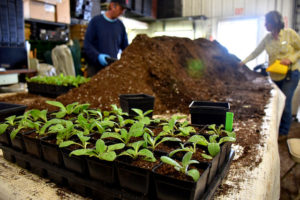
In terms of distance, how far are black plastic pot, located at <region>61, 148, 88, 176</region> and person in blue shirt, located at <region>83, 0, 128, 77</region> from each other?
2085 millimetres

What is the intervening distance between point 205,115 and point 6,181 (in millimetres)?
782

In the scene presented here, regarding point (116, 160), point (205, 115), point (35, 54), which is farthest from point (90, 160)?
point (35, 54)

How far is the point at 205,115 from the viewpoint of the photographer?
1018 millimetres

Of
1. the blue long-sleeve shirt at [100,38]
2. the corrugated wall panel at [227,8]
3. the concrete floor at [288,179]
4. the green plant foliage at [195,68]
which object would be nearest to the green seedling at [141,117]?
the green plant foliage at [195,68]

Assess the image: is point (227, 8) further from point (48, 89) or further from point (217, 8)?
point (48, 89)

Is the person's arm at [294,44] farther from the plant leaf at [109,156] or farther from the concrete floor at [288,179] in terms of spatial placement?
the plant leaf at [109,156]

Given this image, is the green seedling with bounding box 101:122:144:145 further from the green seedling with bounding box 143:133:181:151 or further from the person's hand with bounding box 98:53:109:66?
the person's hand with bounding box 98:53:109:66

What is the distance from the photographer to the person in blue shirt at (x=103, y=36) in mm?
2752

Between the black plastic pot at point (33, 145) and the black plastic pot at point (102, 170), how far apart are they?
Result: 8.6 inches

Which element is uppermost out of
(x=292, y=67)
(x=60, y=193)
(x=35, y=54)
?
(x=35, y=54)

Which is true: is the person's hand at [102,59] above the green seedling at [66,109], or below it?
above

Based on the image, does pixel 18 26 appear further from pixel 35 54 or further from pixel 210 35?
pixel 210 35

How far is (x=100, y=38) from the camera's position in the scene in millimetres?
2824

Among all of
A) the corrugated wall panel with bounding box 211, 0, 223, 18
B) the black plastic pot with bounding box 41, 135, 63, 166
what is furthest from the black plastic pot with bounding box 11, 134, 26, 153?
the corrugated wall panel with bounding box 211, 0, 223, 18
